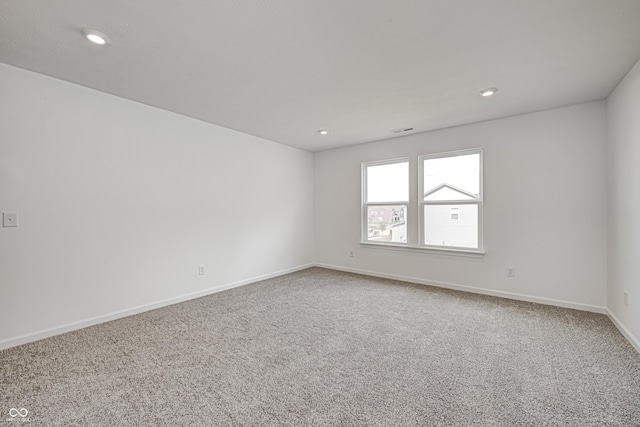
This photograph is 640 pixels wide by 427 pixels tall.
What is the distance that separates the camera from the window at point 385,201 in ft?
15.1

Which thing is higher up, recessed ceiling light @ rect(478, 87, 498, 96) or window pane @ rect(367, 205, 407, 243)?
recessed ceiling light @ rect(478, 87, 498, 96)

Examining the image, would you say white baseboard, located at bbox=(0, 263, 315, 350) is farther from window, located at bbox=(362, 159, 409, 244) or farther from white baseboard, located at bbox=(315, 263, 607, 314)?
window, located at bbox=(362, 159, 409, 244)

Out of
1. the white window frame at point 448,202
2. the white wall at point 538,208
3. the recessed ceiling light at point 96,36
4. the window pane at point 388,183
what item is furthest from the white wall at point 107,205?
the white wall at point 538,208

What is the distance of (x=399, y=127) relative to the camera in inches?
160

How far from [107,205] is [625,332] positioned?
5.26m

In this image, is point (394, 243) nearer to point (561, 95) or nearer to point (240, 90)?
point (561, 95)

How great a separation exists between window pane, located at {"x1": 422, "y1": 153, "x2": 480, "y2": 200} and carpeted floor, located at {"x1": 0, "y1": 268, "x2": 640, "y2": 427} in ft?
5.39

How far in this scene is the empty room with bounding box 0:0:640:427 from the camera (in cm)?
172

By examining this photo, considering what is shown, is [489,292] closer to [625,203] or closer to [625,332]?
[625,332]

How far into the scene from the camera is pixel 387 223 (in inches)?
189

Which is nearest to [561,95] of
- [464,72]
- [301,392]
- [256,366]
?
[464,72]

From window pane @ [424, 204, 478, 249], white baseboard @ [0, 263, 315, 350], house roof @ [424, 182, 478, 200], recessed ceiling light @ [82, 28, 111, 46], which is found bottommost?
white baseboard @ [0, 263, 315, 350]

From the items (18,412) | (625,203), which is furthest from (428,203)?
(18,412)

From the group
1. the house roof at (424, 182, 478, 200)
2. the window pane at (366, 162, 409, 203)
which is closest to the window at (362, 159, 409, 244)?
the window pane at (366, 162, 409, 203)
